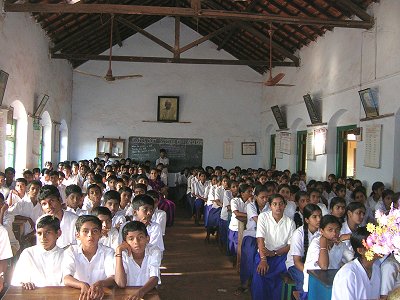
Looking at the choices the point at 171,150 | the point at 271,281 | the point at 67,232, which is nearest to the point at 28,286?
the point at 67,232

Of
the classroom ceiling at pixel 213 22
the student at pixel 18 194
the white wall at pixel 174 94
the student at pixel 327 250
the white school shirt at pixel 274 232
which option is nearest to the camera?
the student at pixel 327 250

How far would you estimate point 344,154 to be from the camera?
32.9 feet

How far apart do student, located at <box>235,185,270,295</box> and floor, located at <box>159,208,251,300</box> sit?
18cm

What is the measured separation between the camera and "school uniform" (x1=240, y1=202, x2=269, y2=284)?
516cm

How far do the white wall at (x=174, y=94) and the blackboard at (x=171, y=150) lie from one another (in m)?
0.19

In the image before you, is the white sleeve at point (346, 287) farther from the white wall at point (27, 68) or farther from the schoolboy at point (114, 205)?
the white wall at point (27, 68)

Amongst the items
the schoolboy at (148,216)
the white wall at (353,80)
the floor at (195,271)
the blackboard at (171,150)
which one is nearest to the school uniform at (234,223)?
the floor at (195,271)

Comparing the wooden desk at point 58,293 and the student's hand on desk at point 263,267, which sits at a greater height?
the wooden desk at point 58,293

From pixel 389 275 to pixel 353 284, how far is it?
16.1 inches

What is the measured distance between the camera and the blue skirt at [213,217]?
817 cm

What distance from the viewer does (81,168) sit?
32.2 feet

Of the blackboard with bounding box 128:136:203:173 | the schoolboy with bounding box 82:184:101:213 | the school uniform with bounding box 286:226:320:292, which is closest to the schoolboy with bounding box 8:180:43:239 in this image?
the schoolboy with bounding box 82:184:101:213

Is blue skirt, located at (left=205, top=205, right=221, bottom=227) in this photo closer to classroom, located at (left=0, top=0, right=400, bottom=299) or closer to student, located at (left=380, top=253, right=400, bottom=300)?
classroom, located at (left=0, top=0, right=400, bottom=299)

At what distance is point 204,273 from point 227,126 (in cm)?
947
